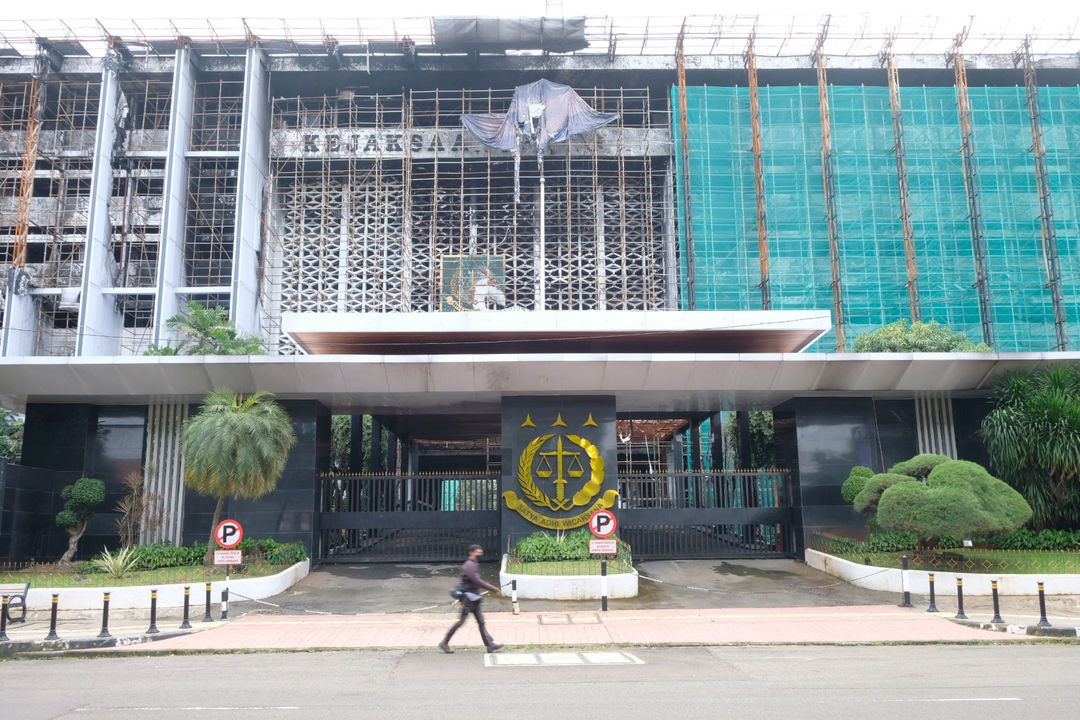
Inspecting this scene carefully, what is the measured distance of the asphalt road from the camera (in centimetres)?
Answer: 790

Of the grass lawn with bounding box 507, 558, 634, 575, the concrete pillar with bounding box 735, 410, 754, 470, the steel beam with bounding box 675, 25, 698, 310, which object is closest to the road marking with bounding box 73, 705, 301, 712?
the grass lawn with bounding box 507, 558, 634, 575

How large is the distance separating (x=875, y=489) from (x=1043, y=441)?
4.73m

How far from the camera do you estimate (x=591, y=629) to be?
13.5 meters

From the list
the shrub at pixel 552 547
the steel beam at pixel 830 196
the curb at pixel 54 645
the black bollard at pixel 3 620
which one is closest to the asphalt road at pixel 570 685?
the curb at pixel 54 645

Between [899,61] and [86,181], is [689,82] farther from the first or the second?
[86,181]

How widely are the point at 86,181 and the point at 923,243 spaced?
157ft

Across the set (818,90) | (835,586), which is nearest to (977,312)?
(818,90)

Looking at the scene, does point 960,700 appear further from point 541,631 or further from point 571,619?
Result: point 571,619

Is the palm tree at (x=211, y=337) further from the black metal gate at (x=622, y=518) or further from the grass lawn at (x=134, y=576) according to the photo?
the grass lawn at (x=134, y=576)

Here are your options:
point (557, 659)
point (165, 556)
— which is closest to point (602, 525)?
point (557, 659)

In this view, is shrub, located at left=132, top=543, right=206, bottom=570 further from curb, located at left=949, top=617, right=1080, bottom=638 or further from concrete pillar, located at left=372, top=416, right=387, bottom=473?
curb, located at left=949, top=617, right=1080, bottom=638

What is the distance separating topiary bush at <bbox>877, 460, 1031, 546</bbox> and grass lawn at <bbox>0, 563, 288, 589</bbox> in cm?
1396

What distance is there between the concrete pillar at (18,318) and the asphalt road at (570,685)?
37.0 meters

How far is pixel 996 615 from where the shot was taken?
13414mm
